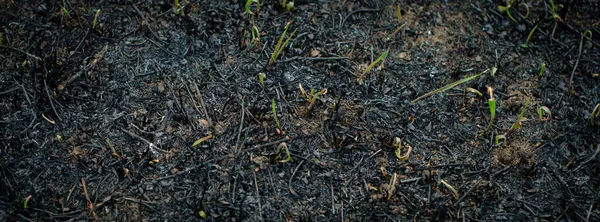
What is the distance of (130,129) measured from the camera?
7.88 feet

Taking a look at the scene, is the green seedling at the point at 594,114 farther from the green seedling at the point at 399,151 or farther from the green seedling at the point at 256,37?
the green seedling at the point at 256,37

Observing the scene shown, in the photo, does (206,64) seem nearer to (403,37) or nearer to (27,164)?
(27,164)

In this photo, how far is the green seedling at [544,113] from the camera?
2.51m

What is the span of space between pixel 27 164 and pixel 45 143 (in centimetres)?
13

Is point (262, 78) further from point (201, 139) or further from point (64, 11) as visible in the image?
point (64, 11)

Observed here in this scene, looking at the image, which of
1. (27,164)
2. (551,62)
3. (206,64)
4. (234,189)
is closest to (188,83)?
(206,64)

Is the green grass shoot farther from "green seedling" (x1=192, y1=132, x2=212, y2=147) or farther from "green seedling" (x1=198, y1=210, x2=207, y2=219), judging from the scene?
"green seedling" (x1=198, y1=210, x2=207, y2=219)

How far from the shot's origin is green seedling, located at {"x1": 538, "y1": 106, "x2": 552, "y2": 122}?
2508 millimetres

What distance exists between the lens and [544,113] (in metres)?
2.64

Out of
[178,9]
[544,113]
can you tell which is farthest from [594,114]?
[178,9]

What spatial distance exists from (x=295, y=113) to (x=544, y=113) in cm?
142

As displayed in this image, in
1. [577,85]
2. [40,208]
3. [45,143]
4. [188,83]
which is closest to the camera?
[40,208]

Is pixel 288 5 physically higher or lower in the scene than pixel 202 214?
higher

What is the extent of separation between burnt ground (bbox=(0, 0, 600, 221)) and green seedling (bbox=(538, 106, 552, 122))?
0.07 feet
